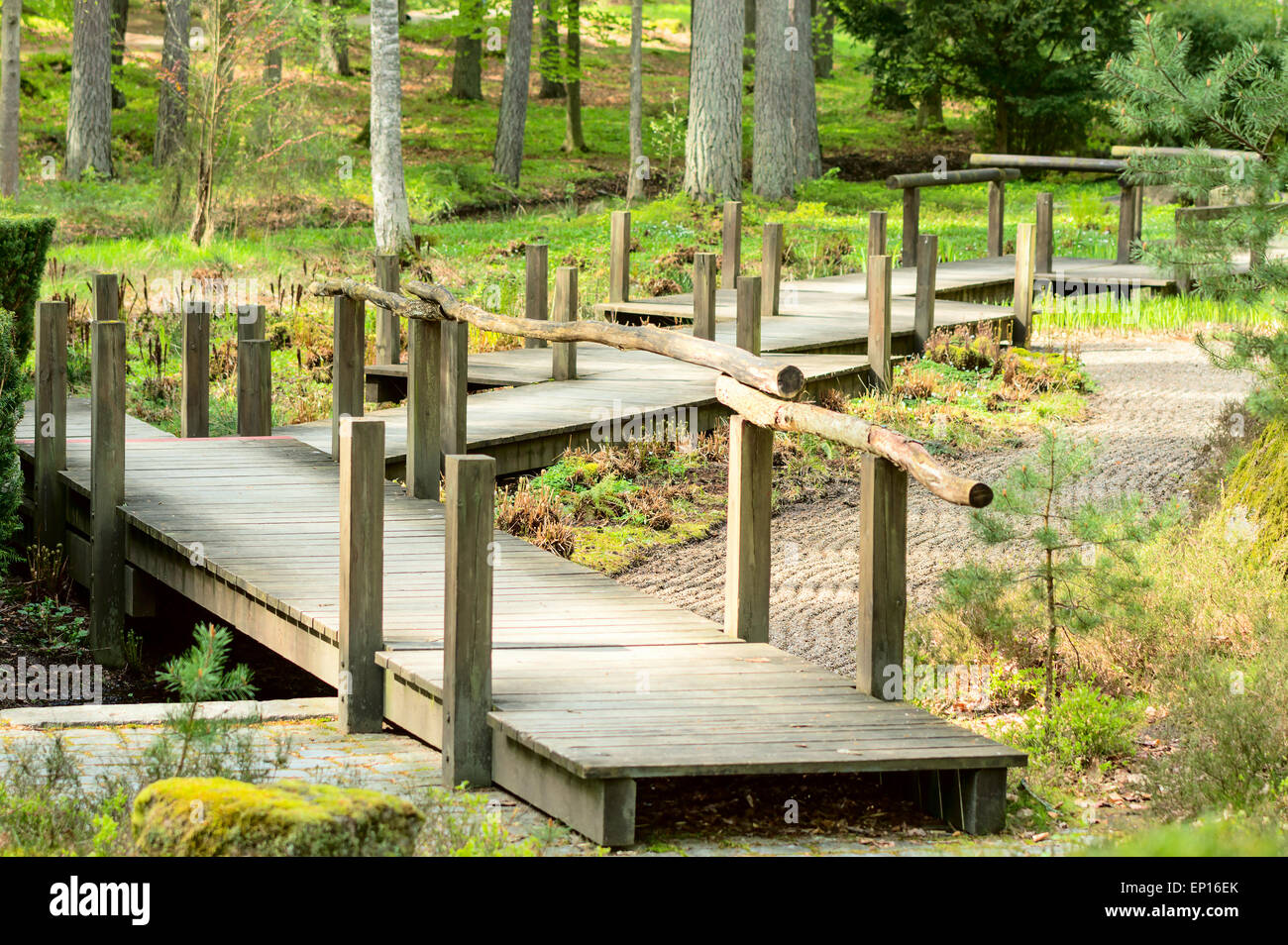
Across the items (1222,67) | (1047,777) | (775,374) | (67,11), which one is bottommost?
(1047,777)

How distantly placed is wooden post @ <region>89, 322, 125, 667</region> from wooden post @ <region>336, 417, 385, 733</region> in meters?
3.05

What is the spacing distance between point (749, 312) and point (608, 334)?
439 centimetres

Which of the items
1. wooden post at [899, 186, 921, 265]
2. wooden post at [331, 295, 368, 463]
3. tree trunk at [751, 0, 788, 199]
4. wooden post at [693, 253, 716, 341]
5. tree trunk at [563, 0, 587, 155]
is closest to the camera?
wooden post at [331, 295, 368, 463]

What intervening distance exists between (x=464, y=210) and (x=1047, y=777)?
2223 centimetres

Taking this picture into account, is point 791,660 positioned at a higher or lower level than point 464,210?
lower

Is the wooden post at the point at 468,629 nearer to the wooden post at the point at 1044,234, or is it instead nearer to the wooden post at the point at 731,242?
the wooden post at the point at 731,242

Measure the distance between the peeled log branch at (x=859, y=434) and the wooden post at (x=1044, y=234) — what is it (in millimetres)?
13045

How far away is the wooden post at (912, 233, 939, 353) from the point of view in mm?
14688

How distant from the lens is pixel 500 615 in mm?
7035

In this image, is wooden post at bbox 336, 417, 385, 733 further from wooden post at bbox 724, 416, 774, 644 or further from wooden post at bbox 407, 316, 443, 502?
wooden post at bbox 407, 316, 443, 502

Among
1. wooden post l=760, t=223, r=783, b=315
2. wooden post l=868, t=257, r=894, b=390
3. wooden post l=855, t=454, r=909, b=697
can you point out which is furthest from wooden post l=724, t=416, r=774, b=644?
wooden post l=760, t=223, r=783, b=315

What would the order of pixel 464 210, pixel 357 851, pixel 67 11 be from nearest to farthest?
1. pixel 357 851
2. pixel 464 210
3. pixel 67 11
